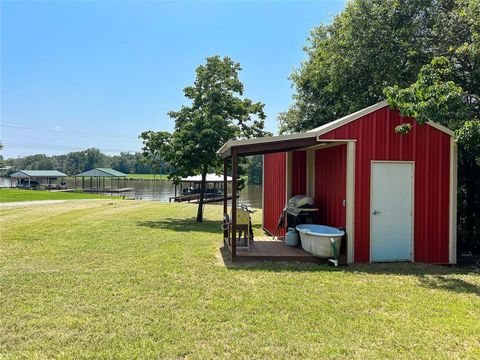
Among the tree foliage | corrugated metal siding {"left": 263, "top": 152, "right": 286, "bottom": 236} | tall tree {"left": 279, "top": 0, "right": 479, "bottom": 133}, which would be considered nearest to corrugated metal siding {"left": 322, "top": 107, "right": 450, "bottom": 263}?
the tree foliage

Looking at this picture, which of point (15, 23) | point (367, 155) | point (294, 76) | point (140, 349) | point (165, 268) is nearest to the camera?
point (140, 349)

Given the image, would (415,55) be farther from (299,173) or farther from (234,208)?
(234,208)

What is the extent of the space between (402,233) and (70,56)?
15.0 metres

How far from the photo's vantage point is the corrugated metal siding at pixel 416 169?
686 centimetres

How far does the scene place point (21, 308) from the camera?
165 inches

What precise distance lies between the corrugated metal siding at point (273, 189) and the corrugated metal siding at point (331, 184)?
4.63 feet

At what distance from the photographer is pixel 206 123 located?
12766mm

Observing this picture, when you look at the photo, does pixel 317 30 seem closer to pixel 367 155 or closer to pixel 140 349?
pixel 367 155

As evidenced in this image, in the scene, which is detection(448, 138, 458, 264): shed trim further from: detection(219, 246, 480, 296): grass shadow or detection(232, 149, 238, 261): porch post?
detection(232, 149, 238, 261): porch post

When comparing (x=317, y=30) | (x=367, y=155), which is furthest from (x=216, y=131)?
(x=367, y=155)

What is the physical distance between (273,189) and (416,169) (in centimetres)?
454

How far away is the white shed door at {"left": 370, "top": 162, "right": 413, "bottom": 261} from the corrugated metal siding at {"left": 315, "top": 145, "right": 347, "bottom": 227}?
55 centimetres

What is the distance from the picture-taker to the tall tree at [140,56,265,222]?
12789mm

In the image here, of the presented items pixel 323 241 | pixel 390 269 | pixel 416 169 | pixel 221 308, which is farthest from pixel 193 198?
pixel 221 308
